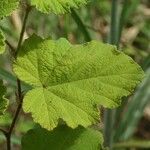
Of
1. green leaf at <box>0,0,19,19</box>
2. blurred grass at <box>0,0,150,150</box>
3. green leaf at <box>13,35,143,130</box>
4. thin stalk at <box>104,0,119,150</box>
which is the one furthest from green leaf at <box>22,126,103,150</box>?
thin stalk at <box>104,0,119,150</box>

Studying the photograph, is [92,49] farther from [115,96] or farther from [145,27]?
[145,27]

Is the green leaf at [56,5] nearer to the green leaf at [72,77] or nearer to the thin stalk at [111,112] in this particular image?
the green leaf at [72,77]

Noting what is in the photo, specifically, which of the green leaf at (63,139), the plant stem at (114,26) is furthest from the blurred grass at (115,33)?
the green leaf at (63,139)

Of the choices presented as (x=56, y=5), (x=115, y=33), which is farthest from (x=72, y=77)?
(x=115, y=33)

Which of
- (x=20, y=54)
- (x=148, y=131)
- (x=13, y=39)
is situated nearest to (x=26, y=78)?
(x=20, y=54)

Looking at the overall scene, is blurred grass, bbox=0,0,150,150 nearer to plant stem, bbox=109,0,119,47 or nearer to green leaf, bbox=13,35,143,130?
plant stem, bbox=109,0,119,47

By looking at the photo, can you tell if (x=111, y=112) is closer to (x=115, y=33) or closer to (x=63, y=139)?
(x=115, y=33)

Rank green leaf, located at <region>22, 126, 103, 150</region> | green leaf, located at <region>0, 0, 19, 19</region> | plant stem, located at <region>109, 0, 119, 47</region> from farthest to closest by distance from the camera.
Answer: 1. plant stem, located at <region>109, 0, 119, 47</region>
2. green leaf, located at <region>22, 126, 103, 150</region>
3. green leaf, located at <region>0, 0, 19, 19</region>
